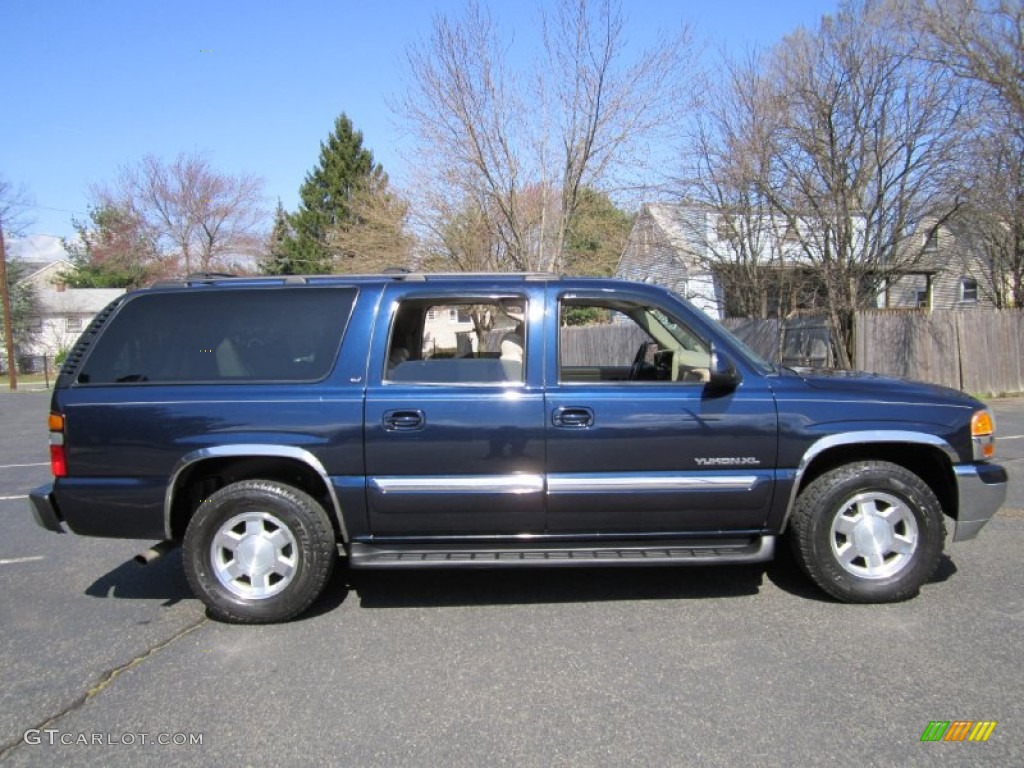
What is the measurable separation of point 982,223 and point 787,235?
16.4 ft

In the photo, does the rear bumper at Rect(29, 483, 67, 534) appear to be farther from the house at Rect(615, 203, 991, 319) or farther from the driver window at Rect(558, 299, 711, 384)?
the house at Rect(615, 203, 991, 319)

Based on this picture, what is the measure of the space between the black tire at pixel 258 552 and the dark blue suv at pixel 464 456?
1 centimetres

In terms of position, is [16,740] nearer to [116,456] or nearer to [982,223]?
[116,456]

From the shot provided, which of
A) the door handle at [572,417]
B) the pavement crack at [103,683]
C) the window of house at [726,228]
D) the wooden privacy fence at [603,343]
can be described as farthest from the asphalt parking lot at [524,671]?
the window of house at [726,228]

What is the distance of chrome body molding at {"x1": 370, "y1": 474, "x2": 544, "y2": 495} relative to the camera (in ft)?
12.2

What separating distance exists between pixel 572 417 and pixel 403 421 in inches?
35.8

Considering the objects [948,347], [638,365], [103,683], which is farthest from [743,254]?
[103,683]

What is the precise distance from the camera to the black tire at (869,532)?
150 inches

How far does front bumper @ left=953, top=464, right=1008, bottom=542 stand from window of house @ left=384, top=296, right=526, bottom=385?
99.4 inches

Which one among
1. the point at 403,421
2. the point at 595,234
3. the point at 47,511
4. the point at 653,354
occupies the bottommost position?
the point at 47,511

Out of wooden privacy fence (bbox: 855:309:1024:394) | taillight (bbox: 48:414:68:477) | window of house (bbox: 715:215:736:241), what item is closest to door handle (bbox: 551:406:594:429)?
taillight (bbox: 48:414:68:477)

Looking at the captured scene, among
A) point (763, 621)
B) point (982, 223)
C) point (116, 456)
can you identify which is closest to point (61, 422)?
point (116, 456)

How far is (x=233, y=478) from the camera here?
4008 mm

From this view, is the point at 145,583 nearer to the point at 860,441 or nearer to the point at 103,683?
the point at 103,683
